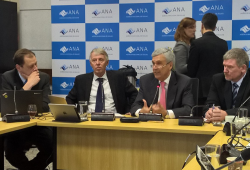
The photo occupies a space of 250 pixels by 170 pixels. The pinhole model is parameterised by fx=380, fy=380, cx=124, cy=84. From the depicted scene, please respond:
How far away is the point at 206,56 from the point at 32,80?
6.40 ft

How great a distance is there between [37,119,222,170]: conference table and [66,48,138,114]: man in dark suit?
0.68 meters

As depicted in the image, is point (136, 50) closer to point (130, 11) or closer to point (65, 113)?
point (130, 11)

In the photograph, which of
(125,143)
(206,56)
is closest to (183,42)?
(206,56)

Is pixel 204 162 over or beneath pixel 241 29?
beneath

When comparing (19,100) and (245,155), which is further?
(19,100)

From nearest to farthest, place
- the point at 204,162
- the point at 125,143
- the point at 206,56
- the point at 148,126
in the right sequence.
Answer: the point at 204,162 < the point at 148,126 < the point at 125,143 < the point at 206,56

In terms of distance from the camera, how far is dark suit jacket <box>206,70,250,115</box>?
128 inches

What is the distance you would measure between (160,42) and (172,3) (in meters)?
0.57

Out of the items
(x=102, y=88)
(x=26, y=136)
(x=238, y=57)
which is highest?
(x=238, y=57)

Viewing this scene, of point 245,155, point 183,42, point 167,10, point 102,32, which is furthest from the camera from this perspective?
point 102,32

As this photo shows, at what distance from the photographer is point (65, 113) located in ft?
10.2

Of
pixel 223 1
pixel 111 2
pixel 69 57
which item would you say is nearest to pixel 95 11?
pixel 111 2

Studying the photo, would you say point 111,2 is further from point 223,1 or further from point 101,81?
point 101,81

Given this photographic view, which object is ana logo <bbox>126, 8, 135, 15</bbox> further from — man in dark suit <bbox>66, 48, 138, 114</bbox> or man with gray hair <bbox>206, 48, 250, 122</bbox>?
man with gray hair <bbox>206, 48, 250, 122</bbox>
